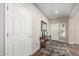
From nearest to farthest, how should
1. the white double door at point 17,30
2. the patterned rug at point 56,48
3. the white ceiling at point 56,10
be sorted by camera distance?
the white double door at point 17,30, the white ceiling at point 56,10, the patterned rug at point 56,48

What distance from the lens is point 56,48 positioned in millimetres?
3510

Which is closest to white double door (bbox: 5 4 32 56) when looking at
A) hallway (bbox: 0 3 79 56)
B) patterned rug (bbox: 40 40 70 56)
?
hallway (bbox: 0 3 79 56)

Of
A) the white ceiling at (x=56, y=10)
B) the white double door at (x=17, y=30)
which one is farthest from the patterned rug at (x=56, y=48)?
the white ceiling at (x=56, y=10)

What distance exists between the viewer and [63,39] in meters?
3.13

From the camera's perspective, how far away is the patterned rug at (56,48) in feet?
10.4

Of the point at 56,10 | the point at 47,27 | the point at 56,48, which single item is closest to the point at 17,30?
the point at 47,27

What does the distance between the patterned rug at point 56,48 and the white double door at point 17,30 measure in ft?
2.53

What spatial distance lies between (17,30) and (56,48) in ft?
5.85

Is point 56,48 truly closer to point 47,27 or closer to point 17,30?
point 47,27

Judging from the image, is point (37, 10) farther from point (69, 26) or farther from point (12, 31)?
point (12, 31)

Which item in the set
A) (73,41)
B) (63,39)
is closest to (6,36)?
(63,39)

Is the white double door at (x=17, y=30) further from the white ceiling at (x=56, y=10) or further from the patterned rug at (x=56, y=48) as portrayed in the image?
the patterned rug at (x=56, y=48)

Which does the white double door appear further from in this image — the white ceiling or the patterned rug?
the patterned rug

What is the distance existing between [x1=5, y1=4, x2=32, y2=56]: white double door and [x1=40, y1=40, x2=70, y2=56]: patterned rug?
0.77 metres
